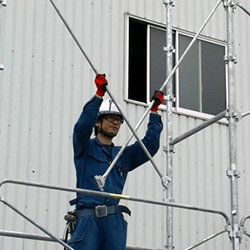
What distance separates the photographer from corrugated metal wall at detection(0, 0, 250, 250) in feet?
33.2

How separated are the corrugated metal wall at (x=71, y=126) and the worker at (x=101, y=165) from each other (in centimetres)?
238

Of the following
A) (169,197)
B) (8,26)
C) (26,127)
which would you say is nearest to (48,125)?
(26,127)

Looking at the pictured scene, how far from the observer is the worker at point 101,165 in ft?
24.1

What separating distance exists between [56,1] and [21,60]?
1055mm

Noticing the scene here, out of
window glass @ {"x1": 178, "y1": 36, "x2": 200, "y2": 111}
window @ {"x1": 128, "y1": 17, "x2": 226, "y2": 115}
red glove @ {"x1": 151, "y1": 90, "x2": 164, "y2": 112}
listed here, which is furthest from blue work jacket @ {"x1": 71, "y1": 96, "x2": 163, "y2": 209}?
window glass @ {"x1": 178, "y1": 36, "x2": 200, "y2": 111}

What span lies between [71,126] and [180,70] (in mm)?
2416

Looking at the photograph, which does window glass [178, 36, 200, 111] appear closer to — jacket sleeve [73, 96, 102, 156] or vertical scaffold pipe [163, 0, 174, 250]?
vertical scaffold pipe [163, 0, 174, 250]

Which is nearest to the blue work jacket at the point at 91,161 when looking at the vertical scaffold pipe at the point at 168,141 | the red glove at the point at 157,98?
the red glove at the point at 157,98

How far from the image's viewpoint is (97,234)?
7.34m

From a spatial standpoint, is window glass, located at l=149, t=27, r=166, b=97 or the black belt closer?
the black belt

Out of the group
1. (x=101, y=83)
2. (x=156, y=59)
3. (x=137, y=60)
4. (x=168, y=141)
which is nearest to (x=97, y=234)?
(x=101, y=83)

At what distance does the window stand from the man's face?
353cm

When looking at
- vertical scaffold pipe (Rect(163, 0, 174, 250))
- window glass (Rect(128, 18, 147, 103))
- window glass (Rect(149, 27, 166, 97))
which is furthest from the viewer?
window glass (Rect(149, 27, 166, 97))

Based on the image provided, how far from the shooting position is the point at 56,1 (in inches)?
430
